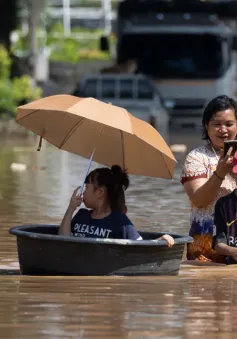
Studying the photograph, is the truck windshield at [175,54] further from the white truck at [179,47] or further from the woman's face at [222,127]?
the woman's face at [222,127]

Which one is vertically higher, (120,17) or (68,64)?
(120,17)

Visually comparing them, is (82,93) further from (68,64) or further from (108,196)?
(108,196)

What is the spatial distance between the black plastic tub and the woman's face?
707mm

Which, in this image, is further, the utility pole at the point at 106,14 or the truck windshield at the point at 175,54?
the utility pole at the point at 106,14

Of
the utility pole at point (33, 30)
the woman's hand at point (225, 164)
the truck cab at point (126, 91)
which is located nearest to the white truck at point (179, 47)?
the truck cab at point (126, 91)

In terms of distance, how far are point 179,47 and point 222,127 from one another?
25.2 m

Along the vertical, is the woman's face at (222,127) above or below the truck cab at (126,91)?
above

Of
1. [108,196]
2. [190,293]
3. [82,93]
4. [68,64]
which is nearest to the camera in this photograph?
[190,293]

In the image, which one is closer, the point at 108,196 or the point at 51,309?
the point at 51,309

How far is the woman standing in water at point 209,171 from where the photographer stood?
891 centimetres

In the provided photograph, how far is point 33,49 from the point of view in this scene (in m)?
38.6

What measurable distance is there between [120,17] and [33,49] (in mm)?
5029

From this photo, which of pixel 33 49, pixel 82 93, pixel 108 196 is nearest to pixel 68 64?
pixel 33 49

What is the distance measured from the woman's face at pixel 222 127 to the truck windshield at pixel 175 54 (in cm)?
2473
